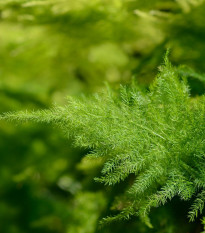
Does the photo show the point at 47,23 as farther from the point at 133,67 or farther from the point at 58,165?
the point at 58,165

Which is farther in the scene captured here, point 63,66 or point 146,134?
point 63,66

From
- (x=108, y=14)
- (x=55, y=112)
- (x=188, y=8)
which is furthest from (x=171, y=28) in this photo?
(x=55, y=112)

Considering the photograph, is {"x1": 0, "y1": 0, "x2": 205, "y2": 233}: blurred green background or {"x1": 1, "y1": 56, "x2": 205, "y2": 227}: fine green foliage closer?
{"x1": 1, "y1": 56, "x2": 205, "y2": 227}: fine green foliage

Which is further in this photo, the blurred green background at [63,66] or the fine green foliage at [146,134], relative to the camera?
the blurred green background at [63,66]
